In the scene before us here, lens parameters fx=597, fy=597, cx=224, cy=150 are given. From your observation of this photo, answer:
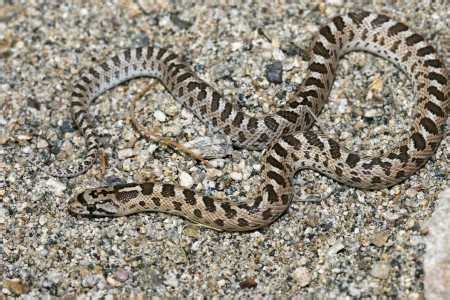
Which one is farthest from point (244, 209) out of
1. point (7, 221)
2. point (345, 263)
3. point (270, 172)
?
point (7, 221)

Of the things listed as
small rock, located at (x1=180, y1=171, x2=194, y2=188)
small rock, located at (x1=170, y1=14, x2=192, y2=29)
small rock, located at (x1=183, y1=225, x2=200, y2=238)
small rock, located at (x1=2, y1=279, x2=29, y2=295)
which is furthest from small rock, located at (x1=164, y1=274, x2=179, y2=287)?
small rock, located at (x1=170, y1=14, x2=192, y2=29)

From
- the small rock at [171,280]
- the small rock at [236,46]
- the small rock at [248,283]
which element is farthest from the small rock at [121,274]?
the small rock at [236,46]

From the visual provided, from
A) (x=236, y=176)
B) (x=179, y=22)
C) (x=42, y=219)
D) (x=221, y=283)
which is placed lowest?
(x=42, y=219)

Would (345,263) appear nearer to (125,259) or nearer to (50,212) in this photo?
(125,259)

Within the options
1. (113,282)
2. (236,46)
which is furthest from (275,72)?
(113,282)

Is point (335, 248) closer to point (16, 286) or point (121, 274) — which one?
point (121, 274)

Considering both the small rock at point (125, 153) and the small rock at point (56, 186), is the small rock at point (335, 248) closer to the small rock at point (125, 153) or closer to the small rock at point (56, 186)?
the small rock at point (125, 153)
